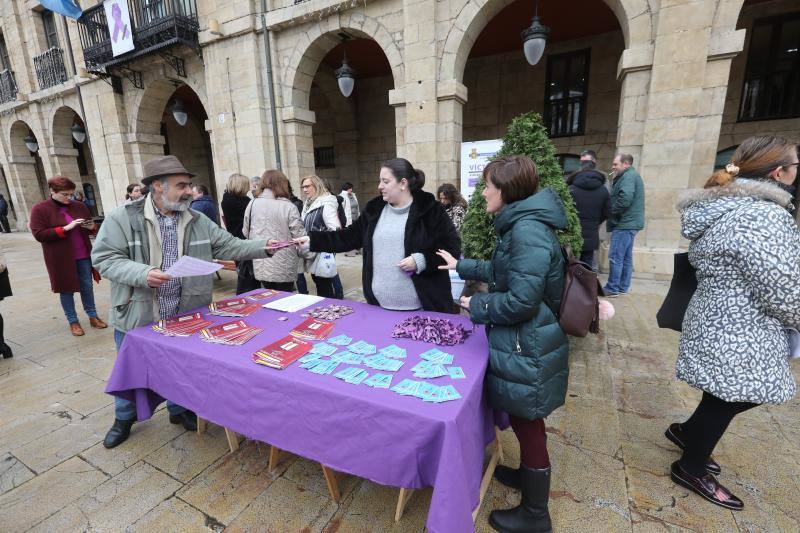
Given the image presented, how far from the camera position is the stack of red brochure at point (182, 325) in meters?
2.21

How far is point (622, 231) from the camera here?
5.48 metres

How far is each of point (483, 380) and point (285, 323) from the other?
1314 millimetres

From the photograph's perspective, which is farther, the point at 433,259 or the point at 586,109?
the point at 586,109

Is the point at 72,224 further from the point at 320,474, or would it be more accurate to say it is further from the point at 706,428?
the point at 706,428

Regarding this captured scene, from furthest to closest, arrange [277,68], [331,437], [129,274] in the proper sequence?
[277,68] < [129,274] < [331,437]

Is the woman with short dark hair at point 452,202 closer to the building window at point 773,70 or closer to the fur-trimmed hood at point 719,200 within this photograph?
the fur-trimmed hood at point 719,200

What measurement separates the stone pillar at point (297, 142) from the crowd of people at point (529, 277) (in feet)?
21.8

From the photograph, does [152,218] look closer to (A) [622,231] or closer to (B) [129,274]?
(B) [129,274]

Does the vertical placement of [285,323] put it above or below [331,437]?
above

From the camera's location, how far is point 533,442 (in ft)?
5.81

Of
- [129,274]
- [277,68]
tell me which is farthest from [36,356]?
[277,68]

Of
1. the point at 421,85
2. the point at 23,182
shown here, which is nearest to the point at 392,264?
the point at 421,85

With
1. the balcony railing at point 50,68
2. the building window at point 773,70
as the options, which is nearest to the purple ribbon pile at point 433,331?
the building window at point 773,70

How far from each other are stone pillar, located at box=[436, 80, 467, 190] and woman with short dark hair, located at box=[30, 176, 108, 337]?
570 cm
